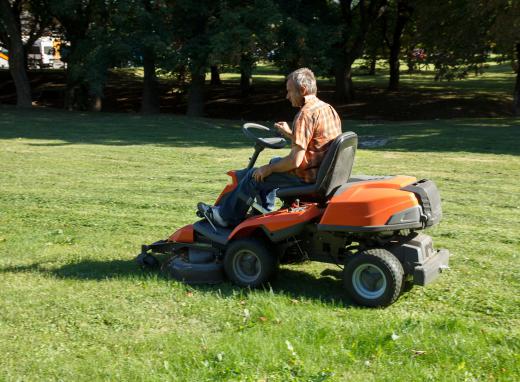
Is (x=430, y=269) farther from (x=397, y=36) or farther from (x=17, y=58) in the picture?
(x=397, y=36)

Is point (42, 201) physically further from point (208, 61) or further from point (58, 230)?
point (208, 61)

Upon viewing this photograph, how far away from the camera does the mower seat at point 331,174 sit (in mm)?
5484

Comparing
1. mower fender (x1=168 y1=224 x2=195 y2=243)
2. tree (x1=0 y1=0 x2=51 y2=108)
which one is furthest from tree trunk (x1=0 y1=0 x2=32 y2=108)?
mower fender (x1=168 y1=224 x2=195 y2=243)

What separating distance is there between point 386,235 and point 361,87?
1427 inches

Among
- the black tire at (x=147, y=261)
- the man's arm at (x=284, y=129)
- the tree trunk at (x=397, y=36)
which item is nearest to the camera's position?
the man's arm at (x=284, y=129)

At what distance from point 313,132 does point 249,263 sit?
1.24 metres

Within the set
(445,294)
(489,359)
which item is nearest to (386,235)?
(445,294)

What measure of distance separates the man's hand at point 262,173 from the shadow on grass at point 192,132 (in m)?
11.6

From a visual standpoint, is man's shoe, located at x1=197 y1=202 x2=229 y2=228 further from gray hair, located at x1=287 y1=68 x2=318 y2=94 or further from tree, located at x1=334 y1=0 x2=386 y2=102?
tree, located at x1=334 y1=0 x2=386 y2=102

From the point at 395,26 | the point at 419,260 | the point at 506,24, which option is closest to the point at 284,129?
the point at 419,260

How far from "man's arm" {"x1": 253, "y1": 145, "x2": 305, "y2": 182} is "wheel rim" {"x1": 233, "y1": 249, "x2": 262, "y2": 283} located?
65 cm

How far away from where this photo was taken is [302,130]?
5.59 m

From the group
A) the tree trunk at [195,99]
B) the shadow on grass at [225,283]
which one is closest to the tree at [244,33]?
the tree trunk at [195,99]

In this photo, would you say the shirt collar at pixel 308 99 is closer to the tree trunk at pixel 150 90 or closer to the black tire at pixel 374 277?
the black tire at pixel 374 277
